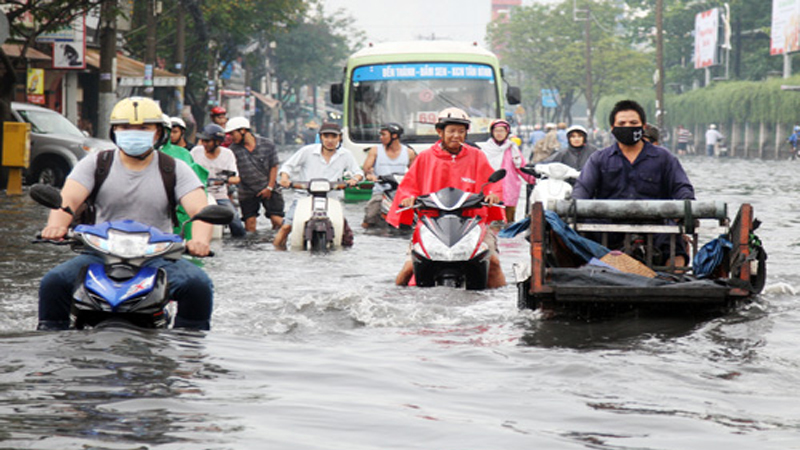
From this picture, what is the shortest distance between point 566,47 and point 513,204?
71.9 m

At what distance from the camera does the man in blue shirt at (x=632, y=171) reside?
9344 millimetres

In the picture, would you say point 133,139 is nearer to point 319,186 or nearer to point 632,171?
point 632,171

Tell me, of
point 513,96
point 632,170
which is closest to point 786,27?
point 513,96

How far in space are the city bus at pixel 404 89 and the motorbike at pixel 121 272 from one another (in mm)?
18202

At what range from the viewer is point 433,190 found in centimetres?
1084

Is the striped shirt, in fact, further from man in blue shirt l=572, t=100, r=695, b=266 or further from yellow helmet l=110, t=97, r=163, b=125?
yellow helmet l=110, t=97, r=163, b=125

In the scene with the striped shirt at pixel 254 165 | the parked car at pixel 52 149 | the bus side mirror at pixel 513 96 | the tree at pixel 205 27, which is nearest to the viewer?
the striped shirt at pixel 254 165

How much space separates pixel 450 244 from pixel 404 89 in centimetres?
1470

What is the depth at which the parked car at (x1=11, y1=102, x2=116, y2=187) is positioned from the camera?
25656mm

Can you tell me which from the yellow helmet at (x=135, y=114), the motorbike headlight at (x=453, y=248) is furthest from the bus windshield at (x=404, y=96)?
the yellow helmet at (x=135, y=114)

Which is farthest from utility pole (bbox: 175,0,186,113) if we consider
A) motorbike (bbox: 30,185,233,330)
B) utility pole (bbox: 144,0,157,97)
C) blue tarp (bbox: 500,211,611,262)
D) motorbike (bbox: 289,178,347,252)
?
motorbike (bbox: 30,185,233,330)

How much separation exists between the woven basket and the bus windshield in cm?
1568

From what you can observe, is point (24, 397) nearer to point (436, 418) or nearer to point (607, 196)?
point (436, 418)

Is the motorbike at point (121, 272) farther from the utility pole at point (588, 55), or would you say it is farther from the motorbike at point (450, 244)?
the utility pole at point (588, 55)
